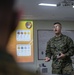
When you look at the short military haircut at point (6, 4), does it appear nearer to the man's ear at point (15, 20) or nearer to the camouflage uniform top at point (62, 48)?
the man's ear at point (15, 20)

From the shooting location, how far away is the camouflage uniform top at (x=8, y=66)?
30 centimetres

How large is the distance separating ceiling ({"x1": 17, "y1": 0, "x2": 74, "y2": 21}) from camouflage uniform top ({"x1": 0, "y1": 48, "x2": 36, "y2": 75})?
673 centimetres

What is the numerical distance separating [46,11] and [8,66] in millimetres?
8295

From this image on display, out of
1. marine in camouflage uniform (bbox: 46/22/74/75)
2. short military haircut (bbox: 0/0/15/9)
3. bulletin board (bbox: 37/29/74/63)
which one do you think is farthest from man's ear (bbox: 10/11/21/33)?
bulletin board (bbox: 37/29/74/63)

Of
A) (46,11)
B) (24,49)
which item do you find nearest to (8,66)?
(46,11)

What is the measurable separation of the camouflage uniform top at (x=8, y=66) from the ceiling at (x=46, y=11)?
22.1 feet

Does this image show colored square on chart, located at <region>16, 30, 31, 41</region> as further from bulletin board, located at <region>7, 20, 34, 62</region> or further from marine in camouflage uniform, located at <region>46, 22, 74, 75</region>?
marine in camouflage uniform, located at <region>46, 22, 74, 75</region>

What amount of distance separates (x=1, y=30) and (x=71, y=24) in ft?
32.9

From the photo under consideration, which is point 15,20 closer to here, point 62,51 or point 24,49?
point 62,51

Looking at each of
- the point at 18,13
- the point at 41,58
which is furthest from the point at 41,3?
the point at 18,13

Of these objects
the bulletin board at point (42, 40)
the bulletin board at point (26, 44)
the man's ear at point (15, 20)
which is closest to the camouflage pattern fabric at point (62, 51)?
the man's ear at point (15, 20)

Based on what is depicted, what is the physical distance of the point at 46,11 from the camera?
28.0 feet

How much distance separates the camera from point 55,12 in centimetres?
873

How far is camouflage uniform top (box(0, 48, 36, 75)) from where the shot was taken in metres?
0.30
